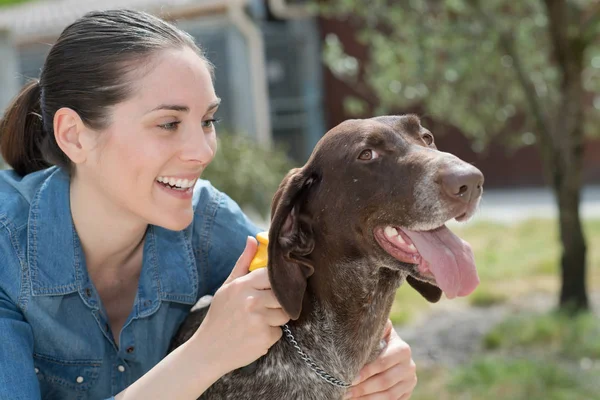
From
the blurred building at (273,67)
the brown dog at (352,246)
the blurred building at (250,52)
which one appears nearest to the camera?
the brown dog at (352,246)

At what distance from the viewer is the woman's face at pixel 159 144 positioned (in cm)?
252

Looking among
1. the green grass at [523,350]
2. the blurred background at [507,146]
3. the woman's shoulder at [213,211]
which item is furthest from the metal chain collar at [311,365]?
the green grass at [523,350]

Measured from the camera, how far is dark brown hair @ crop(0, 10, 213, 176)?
2.58 metres

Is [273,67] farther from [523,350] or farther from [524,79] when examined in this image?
[523,350]

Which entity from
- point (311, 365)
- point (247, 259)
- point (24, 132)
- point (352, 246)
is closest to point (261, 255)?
point (247, 259)

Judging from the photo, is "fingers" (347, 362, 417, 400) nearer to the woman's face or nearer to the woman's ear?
the woman's face

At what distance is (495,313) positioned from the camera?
653 centimetres

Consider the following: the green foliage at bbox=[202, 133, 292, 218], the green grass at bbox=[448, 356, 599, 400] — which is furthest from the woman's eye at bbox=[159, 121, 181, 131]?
the green foliage at bbox=[202, 133, 292, 218]

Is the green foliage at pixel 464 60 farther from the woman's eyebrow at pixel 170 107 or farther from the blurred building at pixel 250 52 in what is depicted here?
the woman's eyebrow at pixel 170 107

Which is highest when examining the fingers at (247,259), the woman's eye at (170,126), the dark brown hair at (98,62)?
the dark brown hair at (98,62)

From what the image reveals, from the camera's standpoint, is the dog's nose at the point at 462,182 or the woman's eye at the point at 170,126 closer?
the dog's nose at the point at 462,182

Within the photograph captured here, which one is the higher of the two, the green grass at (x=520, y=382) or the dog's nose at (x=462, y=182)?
the dog's nose at (x=462, y=182)

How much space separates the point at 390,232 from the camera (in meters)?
2.38

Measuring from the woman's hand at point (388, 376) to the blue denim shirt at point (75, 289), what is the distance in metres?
0.70
